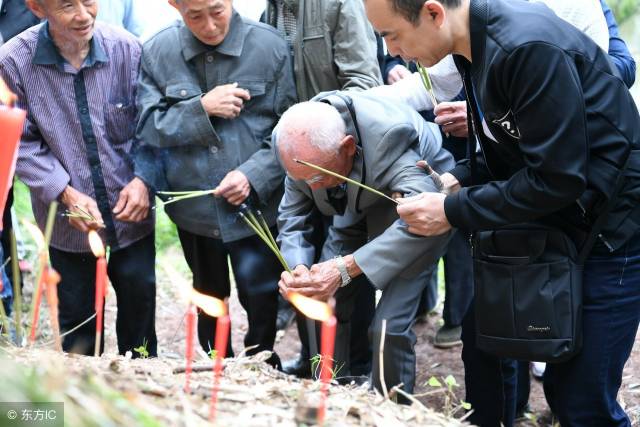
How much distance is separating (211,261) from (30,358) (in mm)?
2089

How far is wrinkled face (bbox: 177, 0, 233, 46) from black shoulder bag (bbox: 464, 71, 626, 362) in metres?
1.65

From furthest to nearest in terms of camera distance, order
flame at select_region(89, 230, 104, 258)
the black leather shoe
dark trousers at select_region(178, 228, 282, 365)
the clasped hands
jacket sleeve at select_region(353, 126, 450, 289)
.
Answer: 1. the black leather shoe
2. dark trousers at select_region(178, 228, 282, 365)
3. the clasped hands
4. jacket sleeve at select_region(353, 126, 450, 289)
5. flame at select_region(89, 230, 104, 258)

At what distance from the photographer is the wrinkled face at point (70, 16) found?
4.23 metres

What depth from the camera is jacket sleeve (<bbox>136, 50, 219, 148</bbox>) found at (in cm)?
436

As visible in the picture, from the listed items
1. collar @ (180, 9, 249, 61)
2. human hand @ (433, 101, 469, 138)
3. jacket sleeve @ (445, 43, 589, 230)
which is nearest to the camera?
jacket sleeve @ (445, 43, 589, 230)

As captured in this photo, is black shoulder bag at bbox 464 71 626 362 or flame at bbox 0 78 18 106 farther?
black shoulder bag at bbox 464 71 626 362

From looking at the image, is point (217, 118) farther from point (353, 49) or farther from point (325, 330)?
point (325, 330)

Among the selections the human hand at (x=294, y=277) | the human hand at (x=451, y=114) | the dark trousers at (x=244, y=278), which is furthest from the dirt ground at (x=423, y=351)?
the human hand at (x=451, y=114)

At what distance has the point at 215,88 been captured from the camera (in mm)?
4402

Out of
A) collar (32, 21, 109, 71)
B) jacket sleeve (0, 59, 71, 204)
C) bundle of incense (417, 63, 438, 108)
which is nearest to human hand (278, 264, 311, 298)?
bundle of incense (417, 63, 438, 108)

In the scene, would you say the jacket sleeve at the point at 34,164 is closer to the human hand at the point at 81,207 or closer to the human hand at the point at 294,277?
the human hand at the point at 81,207

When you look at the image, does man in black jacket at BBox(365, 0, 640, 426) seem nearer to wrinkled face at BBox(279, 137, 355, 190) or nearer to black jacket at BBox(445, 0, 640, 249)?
black jacket at BBox(445, 0, 640, 249)

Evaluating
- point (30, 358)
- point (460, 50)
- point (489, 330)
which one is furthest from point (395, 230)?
point (30, 358)

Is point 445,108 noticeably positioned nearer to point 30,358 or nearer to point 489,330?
point 489,330
